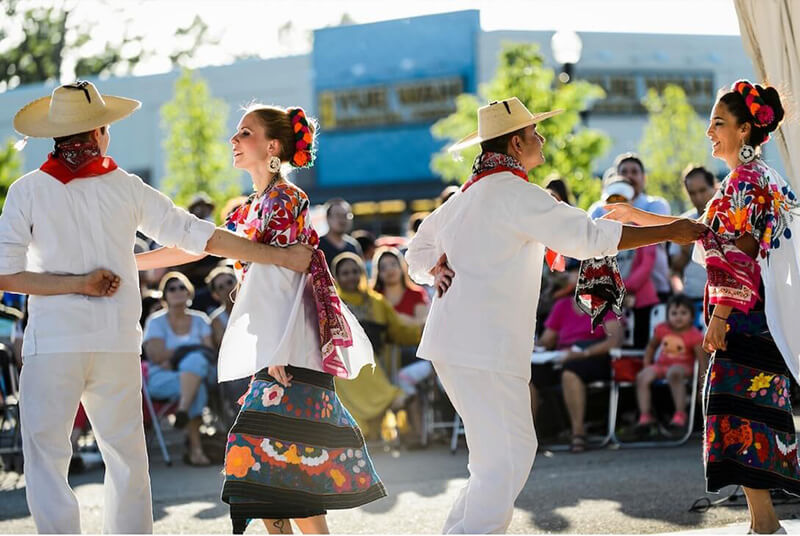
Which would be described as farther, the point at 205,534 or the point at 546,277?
the point at 546,277

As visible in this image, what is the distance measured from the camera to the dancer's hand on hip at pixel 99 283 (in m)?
4.88

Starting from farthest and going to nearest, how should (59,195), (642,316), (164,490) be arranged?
(642,316) → (164,490) → (59,195)

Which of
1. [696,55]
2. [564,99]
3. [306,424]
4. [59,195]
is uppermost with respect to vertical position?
[696,55]

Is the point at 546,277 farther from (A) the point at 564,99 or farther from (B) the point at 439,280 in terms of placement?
(A) the point at 564,99

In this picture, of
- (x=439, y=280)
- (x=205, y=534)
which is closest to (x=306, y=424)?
(x=439, y=280)

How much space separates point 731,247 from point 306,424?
1.99 meters

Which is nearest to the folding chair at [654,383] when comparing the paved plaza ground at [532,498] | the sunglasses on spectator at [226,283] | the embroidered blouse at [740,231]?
the paved plaza ground at [532,498]

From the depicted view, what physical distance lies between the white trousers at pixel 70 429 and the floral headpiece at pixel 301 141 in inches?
44.6

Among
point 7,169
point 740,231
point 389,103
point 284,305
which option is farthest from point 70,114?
point 7,169

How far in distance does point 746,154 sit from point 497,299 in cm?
142

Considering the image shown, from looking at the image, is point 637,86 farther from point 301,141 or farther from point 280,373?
point 280,373

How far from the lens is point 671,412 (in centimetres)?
1055

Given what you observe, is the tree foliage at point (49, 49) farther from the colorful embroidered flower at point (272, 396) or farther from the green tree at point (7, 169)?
the colorful embroidered flower at point (272, 396)

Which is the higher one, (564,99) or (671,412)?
(564,99)
